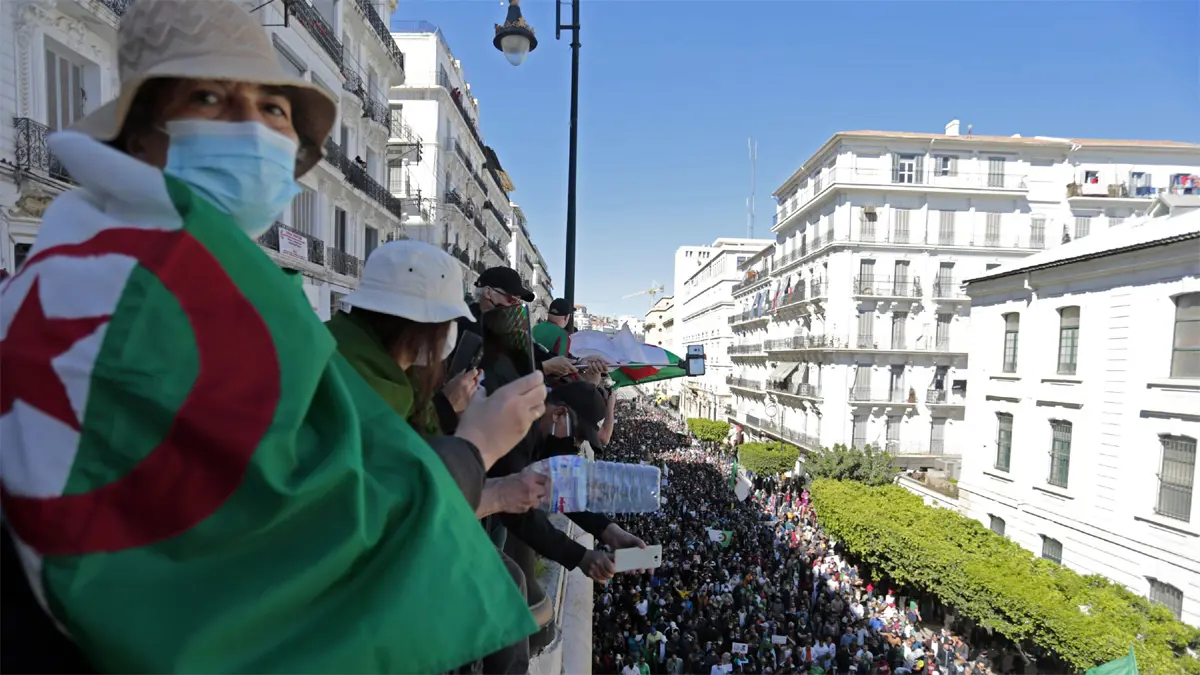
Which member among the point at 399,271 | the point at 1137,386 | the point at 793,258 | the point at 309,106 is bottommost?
the point at 1137,386

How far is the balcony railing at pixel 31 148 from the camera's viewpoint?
8.06m

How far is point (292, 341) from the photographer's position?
3.06 feet

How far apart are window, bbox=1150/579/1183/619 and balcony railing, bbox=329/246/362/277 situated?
2337cm

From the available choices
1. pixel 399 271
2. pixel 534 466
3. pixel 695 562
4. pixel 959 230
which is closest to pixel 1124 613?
pixel 695 562

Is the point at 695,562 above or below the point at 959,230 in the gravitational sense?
below

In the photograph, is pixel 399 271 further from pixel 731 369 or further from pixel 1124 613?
pixel 731 369

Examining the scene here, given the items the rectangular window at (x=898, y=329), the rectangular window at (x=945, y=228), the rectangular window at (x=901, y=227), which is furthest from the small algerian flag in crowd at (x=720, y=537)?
the rectangular window at (x=945, y=228)

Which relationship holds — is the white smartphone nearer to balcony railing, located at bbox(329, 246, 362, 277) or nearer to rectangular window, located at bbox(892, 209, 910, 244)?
balcony railing, located at bbox(329, 246, 362, 277)

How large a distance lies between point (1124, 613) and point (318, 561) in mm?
16805

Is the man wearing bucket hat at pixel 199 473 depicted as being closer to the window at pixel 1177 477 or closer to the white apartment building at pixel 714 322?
the window at pixel 1177 477

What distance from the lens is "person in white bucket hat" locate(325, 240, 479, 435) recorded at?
1.82 metres

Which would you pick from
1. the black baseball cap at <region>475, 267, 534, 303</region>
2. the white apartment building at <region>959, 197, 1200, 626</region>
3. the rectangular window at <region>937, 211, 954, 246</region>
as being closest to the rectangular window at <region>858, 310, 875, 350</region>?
the rectangular window at <region>937, 211, 954, 246</region>

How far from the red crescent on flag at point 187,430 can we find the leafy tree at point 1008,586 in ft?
51.2

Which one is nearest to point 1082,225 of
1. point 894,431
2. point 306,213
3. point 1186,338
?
point 894,431
